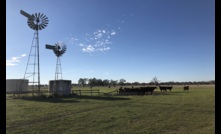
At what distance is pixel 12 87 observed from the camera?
1909 inches

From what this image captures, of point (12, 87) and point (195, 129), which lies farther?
point (12, 87)

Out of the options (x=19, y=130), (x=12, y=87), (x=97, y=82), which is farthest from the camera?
(x=97, y=82)

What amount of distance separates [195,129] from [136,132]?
2378 millimetres

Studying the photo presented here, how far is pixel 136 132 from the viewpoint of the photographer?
8945 mm

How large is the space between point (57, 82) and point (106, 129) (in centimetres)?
2781
